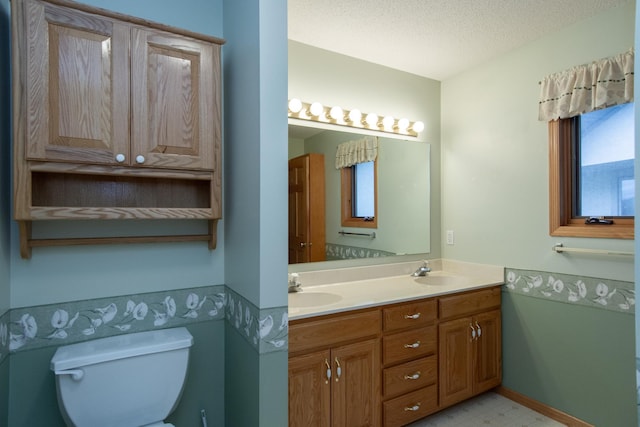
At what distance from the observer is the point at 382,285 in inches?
88.9

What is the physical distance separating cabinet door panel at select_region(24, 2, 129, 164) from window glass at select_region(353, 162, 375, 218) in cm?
148

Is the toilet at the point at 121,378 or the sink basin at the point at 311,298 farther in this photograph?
the sink basin at the point at 311,298

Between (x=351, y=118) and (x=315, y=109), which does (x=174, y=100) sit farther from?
(x=351, y=118)

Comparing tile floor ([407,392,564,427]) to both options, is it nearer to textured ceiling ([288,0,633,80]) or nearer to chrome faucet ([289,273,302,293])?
chrome faucet ([289,273,302,293])

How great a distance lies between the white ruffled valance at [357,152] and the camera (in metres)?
2.33

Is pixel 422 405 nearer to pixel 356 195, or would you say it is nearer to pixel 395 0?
pixel 356 195

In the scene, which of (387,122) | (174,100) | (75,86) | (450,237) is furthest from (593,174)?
(75,86)

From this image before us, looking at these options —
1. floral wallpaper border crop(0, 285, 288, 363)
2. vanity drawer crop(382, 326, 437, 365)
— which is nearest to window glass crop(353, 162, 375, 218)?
vanity drawer crop(382, 326, 437, 365)

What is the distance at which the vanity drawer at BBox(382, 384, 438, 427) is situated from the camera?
186 centimetres

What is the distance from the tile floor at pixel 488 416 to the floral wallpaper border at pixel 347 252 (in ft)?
3.60

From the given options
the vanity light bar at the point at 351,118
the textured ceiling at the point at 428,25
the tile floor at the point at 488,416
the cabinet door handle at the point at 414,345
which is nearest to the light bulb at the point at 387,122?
the vanity light bar at the point at 351,118

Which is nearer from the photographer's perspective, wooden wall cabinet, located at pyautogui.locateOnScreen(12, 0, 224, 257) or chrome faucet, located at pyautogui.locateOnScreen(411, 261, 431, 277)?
wooden wall cabinet, located at pyautogui.locateOnScreen(12, 0, 224, 257)

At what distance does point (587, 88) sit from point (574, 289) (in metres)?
1.19

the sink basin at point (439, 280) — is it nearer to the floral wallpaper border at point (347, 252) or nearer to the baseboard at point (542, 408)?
the floral wallpaper border at point (347, 252)
